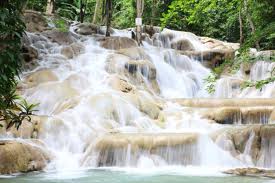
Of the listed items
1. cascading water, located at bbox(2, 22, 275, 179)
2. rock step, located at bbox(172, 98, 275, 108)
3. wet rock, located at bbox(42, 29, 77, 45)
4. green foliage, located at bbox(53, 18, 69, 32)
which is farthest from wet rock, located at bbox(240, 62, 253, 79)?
green foliage, located at bbox(53, 18, 69, 32)

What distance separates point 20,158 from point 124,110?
3.91 m

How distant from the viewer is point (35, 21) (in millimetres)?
18641

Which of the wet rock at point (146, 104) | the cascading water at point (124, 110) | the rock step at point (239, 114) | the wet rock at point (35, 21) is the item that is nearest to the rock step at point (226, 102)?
the cascading water at point (124, 110)

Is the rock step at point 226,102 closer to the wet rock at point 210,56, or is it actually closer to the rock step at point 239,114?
the rock step at point 239,114

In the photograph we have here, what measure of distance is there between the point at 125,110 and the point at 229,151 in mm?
3552

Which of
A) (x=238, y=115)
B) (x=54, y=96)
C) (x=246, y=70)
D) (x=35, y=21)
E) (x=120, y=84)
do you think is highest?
(x=35, y=21)

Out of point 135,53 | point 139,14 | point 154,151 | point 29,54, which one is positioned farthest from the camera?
point 139,14

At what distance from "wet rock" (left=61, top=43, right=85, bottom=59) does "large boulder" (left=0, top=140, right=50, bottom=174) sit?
750cm

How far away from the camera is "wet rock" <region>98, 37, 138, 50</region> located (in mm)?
17780

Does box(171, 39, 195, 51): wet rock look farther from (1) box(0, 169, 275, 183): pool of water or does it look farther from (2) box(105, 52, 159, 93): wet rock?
(1) box(0, 169, 275, 183): pool of water

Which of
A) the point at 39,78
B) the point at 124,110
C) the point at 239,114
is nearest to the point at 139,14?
the point at 39,78

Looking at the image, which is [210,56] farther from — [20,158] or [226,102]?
[20,158]

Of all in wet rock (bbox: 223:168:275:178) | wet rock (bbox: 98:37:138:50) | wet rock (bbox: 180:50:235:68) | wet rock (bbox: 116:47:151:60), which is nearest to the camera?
wet rock (bbox: 223:168:275:178)

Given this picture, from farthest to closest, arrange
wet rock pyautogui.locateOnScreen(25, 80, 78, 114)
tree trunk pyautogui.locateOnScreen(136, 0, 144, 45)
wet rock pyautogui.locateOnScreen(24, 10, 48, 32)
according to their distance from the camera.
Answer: wet rock pyautogui.locateOnScreen(24, 10, 48, 32), tree trunk pyautogui.locateOnScreen(136, 0, 144, 45), wet rock pyautogui.locateOnScreen(25, 80, 78, 114)
